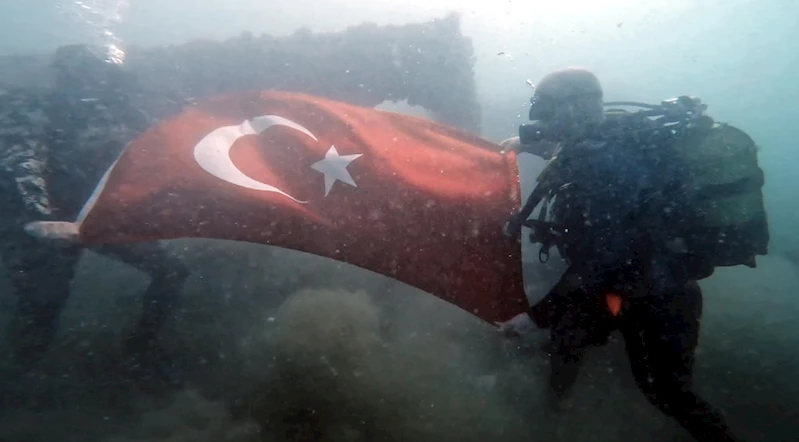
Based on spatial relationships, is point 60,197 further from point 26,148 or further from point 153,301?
point 153,301

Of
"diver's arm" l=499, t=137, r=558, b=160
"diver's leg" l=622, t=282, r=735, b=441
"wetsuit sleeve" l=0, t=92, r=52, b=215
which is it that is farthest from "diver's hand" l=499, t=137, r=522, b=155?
"wetsuit sleeve" l=0, t=92, r=52, b=215

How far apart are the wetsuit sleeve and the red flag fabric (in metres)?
2.51

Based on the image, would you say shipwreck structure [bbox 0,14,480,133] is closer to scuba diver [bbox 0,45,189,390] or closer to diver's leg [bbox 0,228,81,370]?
scuba diver [bbox 0,45,189,390]

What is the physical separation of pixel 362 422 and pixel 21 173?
5.15 metres

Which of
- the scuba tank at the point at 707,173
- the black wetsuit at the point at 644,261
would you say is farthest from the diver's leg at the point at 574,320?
the scuba tank at the point at 707,173

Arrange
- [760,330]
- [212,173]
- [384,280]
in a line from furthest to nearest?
1. [760,330]
2. [384,280]
3. [212,173]

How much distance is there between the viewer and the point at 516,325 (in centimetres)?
395

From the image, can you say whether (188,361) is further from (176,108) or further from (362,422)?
(176,108)

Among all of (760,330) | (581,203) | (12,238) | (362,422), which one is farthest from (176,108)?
(760,330)

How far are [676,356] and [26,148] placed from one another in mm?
7585

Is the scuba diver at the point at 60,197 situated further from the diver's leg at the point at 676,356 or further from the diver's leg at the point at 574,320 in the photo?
the diver's leg at the point at 676,356

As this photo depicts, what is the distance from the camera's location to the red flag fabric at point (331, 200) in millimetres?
3916

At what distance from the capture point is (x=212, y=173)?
4188mm

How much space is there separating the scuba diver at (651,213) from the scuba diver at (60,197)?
207 inches
